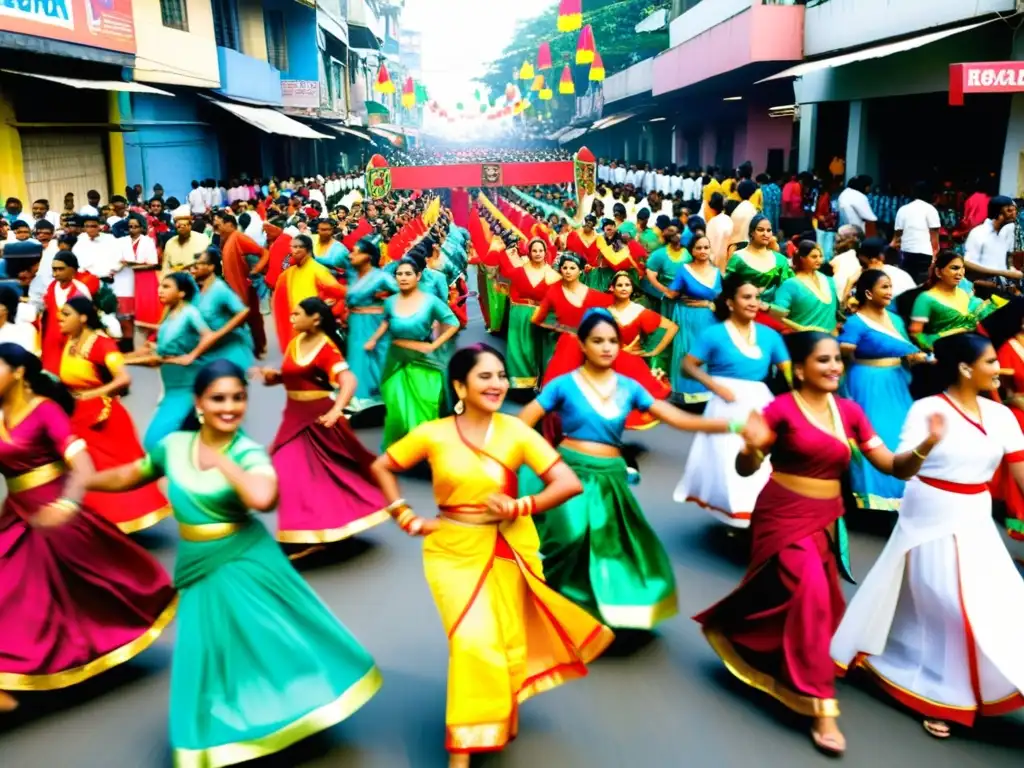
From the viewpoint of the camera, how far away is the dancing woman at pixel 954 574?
13.7 feet

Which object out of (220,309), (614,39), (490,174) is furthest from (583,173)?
(614,39)

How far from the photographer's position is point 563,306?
8477 mm

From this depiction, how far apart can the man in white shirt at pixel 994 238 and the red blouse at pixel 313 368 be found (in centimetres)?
561

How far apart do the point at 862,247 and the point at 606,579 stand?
3.76 metres

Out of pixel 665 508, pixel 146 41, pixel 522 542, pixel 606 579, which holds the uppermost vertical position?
pixel 146 41

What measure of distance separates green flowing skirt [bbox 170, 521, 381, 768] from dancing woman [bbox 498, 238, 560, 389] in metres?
6.32

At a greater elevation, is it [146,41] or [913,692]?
[146,41]

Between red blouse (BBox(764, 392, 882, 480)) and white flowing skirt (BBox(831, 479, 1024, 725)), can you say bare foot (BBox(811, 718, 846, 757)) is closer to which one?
white flowing skirt (BBox(831, 479, 1024, 725))

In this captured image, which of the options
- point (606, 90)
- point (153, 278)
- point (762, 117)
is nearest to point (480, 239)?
point (153, 278)

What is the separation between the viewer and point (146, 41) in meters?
22.8

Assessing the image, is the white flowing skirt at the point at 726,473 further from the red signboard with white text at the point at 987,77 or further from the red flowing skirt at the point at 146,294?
the red flowing skirt at the point at 146,294

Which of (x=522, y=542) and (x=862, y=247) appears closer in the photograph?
(x=522, y=542)

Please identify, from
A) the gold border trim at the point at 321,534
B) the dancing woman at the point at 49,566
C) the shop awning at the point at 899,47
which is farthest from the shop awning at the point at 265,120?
the dancing woman at the point at 49,566

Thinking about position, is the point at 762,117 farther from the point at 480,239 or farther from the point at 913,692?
the point at 913,692
